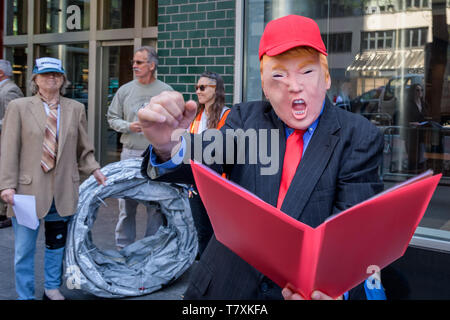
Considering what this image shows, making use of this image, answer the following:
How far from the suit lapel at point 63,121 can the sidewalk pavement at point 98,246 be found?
1255 mm

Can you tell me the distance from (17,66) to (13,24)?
822 mm

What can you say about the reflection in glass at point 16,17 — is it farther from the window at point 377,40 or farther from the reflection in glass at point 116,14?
the window at point 377,40

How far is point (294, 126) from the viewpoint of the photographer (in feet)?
5.32

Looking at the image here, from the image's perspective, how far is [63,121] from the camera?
405cm

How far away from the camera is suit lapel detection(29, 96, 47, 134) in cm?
393

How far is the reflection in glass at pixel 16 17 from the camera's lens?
9.90m

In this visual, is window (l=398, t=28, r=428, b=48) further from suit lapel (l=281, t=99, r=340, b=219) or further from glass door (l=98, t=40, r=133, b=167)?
suit lapel (l=281, t=99, r=340, b=219)

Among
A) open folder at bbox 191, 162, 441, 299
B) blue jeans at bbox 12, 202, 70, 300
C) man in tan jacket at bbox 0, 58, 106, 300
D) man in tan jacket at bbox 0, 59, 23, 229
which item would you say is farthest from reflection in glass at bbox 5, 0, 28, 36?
open folder at bbox 191, 162, 441, 299

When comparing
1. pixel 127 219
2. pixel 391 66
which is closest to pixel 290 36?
pixel 127 219

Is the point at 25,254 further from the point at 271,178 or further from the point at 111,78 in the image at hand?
the point at 111,78

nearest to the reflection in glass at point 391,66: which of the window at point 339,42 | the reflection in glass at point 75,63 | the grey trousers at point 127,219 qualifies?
the window at point 339,42

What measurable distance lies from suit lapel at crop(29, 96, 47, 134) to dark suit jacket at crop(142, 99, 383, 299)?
2531 millimetres

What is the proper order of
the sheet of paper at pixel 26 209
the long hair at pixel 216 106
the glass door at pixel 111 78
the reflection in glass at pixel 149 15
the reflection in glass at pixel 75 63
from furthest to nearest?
the reflection in glass at pixel 75 63 → the glass door at pixel 111 78 → the reflection in glass at pixel 149 15 → the long hair at pixel 216 106 → the sheet of paper at pixel 26 209
